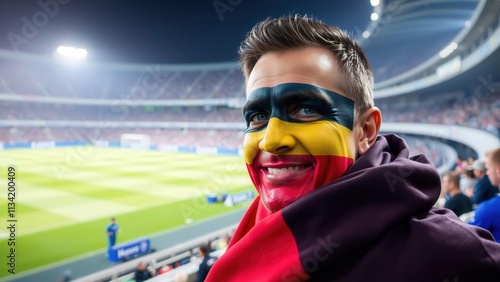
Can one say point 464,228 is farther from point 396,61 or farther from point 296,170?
point 396,61

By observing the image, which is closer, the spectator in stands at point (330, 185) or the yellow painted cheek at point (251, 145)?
the spectator in stands at point (330, 185)

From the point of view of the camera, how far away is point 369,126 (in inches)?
44.0

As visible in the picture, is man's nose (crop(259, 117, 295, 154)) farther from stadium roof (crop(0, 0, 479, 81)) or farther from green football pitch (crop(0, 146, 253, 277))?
green football pitch (crop(0, 146, 253, 277))

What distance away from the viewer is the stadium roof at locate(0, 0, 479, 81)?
342 cm

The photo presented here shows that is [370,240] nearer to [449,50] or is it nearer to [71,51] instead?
[71,51]

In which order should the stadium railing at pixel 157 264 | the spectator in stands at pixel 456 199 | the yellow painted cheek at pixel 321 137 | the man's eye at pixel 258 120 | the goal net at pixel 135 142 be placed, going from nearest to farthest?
the yellow painted cheek at pixel 321 137 → the man's eye at pixel 258 120 → the spectator in stands at pixel 456 199 → the stadium railing at pixel 157 264 → the goal net at pixel 135 142

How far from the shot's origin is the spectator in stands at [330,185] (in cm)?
71

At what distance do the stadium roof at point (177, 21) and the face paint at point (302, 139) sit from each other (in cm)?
44

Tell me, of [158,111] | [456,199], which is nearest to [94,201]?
[456,199]

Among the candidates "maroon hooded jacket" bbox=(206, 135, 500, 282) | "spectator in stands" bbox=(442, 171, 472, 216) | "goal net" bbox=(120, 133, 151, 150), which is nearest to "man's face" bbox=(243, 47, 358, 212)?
"maroon hooded jacket" bbox=(206, 135, 500, 282)

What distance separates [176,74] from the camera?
28234mm

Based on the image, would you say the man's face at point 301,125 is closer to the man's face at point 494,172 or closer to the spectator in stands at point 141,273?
the man's face at point 494,172

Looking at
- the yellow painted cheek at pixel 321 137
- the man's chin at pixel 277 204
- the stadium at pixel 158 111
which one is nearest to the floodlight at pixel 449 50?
the stadium at pixel 158 111

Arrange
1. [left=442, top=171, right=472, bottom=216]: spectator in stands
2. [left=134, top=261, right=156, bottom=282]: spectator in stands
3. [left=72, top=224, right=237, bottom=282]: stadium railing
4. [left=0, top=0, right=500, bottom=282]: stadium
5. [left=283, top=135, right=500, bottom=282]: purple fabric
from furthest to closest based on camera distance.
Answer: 1. [left=0, top=0, right=500, bottom=282]: stadium
2. [left=134, top=261, right=156, bottom=282]: spectator in stands
3. [left=72, top=224, right=237, bottom=282]: stadium railing
4. [left=442, top=171, right=472, bottom=216]: spectator in stands
5. [left=283, top=135, right=500, bottom=282]: purple fabric
